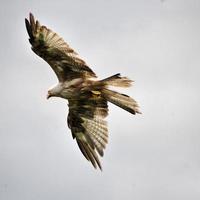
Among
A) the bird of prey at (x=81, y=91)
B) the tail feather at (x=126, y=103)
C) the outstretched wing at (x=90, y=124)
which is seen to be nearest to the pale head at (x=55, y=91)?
the bird of prey at (x=81, y=91)

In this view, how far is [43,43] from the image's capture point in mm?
15406

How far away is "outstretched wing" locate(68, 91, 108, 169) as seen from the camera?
52.6ft

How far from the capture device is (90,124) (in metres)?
16.6

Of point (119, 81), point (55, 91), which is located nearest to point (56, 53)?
point (55, 91)

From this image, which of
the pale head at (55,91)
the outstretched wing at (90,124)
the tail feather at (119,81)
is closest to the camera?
the tail feather at (119,81)

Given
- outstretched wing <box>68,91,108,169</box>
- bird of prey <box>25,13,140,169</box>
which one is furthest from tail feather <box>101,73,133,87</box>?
outstretched wing <box>68,91,108,169</box>

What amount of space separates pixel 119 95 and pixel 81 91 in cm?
80

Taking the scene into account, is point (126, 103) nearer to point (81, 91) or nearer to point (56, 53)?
point (81, 91)

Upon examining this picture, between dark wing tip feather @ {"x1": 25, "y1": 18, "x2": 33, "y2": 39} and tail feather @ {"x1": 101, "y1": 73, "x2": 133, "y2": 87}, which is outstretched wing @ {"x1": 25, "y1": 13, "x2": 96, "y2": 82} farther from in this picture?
tail feather @ {"x1": 101, "y1": 73, "x2": 133, "y2": 87}

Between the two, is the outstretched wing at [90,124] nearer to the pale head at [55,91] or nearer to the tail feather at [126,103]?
the pale head at [55,91]

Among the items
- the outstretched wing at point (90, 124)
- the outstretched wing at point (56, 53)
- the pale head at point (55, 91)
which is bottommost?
the outstretched wing at point (90, 124)

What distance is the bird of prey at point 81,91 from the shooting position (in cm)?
1523

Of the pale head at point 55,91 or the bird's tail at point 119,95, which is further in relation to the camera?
the pale head at point 55,91

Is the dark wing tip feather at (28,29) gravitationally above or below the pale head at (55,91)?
above
